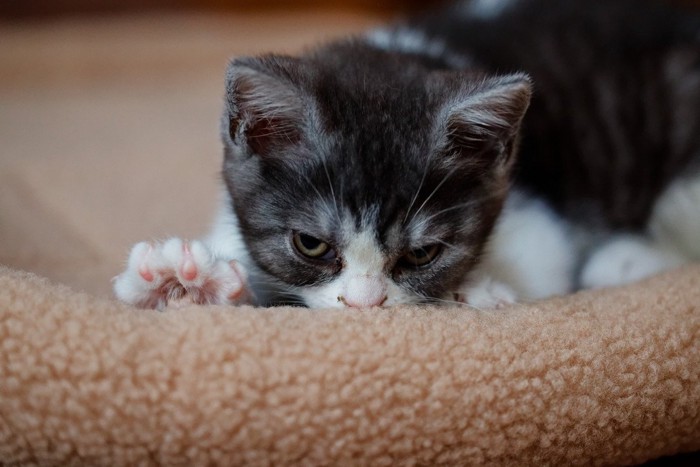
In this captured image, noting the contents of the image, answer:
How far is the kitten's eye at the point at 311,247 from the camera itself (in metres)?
1.21

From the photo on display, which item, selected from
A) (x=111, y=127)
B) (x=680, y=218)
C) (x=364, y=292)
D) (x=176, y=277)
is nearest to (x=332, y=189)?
(x=364, y=292)

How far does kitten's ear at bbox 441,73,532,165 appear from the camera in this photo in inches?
47.6

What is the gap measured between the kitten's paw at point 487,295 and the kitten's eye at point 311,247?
27cm

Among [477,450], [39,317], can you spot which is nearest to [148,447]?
[39,317]

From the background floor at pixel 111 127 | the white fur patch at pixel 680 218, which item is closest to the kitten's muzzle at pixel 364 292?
the background floor at pixel 111 127

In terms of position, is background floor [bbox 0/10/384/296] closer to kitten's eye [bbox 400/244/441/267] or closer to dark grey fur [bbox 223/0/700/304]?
dark grey fur [bbox 223/0/700/304]

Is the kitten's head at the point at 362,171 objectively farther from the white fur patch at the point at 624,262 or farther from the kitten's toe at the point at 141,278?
the white fur patch at the point at 624,262

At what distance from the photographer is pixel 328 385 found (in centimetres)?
100

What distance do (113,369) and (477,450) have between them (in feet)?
1.60

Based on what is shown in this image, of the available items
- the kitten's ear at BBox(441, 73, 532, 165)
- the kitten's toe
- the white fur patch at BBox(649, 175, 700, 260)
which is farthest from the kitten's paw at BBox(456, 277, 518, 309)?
the white fur patch at BBox(649, 175, 700, 260)

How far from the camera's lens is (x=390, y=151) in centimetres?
122

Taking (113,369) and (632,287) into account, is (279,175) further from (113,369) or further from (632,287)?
(632,287)

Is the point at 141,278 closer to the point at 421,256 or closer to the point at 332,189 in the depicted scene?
the point at 332,189

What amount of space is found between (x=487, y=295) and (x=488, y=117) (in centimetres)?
31
